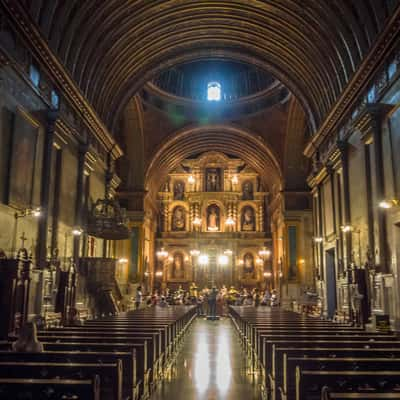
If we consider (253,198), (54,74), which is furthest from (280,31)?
(253,198)

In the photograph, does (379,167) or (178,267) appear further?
(178,267)

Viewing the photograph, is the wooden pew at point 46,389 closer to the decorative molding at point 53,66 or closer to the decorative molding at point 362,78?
the decorative molding at point 53,66

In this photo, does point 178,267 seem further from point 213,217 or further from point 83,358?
point 83,358

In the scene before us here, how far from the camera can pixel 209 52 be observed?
21.8m

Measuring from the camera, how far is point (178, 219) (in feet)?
134

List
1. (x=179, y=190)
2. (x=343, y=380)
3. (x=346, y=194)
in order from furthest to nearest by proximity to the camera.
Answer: (x=179, y=190)
(x=346, y=194)
(x=343, y=380)

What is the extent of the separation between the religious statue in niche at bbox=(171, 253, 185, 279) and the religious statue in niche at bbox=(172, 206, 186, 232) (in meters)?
2.38

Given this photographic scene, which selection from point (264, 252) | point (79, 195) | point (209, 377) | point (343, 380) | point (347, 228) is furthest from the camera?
point (264, 252)

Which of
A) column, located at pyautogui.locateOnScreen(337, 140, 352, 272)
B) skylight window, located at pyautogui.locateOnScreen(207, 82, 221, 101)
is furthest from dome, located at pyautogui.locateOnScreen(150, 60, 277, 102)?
column, located at pyautogui.locateOnScreen(337, 140, 352, 272)

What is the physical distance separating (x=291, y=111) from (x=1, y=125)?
69.9 ft

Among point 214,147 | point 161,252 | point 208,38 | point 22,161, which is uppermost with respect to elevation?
point 208,38

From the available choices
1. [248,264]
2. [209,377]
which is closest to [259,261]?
[248,264]

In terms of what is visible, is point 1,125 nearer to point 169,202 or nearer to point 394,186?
point 394,186

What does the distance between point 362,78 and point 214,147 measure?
23.6 metres
